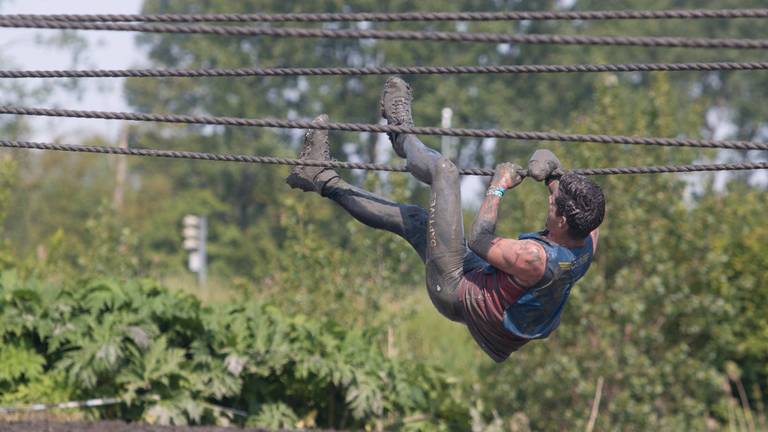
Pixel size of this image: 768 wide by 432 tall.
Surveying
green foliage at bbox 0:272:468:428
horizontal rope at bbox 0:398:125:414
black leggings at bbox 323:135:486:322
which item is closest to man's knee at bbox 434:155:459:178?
black leggings at bbox 323:135:486:322

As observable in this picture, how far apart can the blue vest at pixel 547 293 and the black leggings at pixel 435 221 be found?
12.5 inches

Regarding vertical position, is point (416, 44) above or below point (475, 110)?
above

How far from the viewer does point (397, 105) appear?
587 cm

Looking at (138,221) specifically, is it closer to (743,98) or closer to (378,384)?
(743,98)

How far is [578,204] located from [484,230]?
477 millimetres

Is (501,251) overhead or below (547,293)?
overhead

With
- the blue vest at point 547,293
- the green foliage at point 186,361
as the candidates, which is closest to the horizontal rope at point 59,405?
the green foliage at point 186,361

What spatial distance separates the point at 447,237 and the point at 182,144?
35.7 metres

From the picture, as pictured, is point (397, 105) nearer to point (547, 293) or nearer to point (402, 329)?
point (547, 293)

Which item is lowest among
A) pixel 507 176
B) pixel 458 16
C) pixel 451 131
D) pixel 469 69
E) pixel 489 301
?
Result: pixel 489 301

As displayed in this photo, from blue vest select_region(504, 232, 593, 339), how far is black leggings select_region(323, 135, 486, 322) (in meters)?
0.32

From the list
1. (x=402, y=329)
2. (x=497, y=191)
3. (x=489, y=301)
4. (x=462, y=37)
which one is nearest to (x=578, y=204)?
(x=497, y=191)

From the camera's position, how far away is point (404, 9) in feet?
134

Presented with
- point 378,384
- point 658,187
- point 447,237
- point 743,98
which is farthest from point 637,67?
point 743,98
